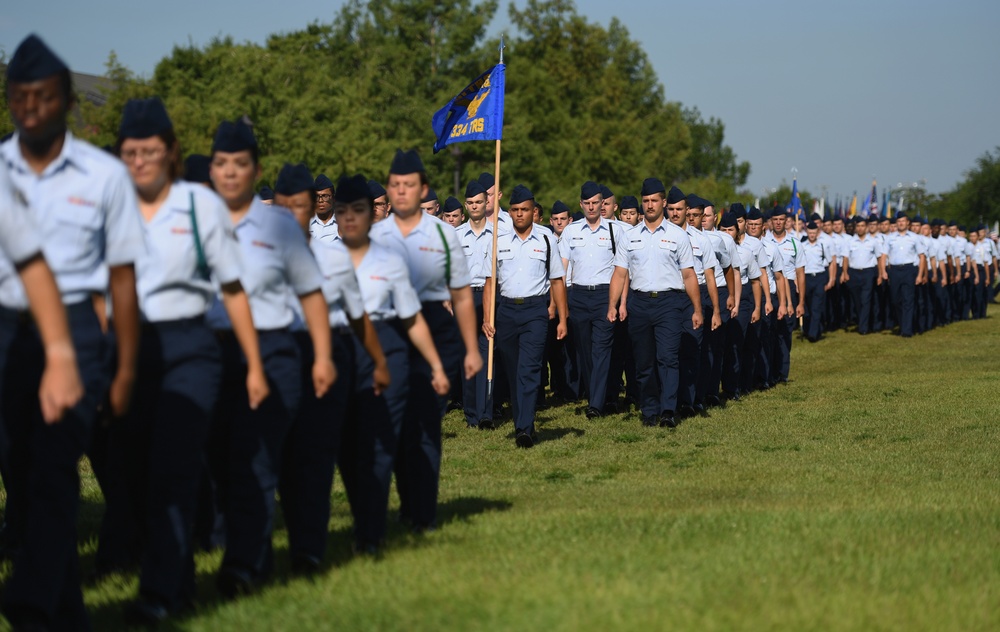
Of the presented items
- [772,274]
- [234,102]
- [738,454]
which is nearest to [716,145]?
[234,102]

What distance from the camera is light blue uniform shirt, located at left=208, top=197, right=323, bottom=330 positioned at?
694cm

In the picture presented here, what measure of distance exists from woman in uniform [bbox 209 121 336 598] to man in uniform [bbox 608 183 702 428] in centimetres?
905

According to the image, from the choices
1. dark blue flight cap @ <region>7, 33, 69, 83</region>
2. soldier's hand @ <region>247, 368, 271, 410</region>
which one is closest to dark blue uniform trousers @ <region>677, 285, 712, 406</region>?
soldier's hand @ <region>247, 368, 271, 410</region>

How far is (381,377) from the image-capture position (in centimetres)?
791

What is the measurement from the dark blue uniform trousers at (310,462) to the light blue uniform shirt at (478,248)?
9.27 m

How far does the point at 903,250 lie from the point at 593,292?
17.6 m

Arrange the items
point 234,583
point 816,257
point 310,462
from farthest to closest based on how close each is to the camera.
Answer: point 816,257
point 310,462
point 234,583

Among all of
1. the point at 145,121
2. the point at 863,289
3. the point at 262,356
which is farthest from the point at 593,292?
the point at 863,289

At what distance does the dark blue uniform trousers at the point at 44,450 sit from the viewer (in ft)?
18.6

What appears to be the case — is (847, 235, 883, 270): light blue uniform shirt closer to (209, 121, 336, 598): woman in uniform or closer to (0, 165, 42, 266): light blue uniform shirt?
(209, 121, 336, 598): woman in uniform

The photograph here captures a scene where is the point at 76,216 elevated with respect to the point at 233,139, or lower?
lower

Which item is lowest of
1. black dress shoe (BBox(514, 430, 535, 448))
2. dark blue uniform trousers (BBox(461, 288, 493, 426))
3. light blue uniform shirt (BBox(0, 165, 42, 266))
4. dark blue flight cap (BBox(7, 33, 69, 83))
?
black dress shoe (BBox(514, 430, 535, 448))

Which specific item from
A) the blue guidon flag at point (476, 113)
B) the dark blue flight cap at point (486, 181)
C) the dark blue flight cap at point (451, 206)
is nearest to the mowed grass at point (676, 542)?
the dark blue flight cap at point (486, 181)

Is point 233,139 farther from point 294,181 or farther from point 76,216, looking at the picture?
point 76,216
